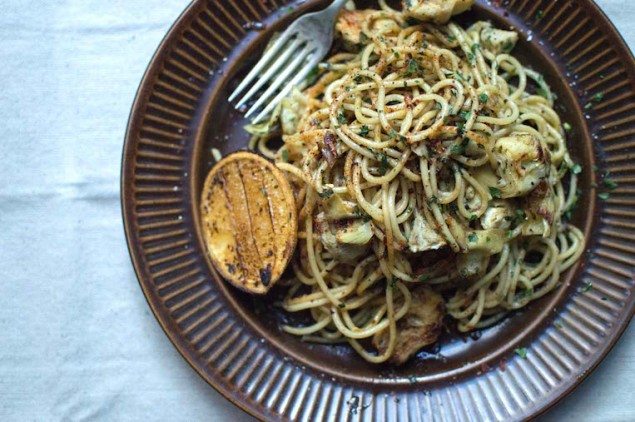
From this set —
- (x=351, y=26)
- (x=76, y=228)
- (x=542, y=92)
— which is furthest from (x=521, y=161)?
(x=76, y=228)

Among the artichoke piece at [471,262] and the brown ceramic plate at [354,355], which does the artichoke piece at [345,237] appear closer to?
the artichoke piece at [471,262]

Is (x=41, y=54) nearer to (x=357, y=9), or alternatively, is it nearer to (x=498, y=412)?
(x=357, y=9)

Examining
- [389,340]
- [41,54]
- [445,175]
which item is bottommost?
[41,54]

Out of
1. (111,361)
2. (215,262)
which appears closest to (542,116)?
(215,262)

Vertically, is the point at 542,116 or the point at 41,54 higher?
the point at 542,116

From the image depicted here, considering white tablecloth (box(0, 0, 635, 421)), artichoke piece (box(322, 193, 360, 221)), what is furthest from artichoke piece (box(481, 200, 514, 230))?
white tablecloth (box(0, 0, 635, 421))

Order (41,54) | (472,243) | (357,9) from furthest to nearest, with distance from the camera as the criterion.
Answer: (41,54) → (357,9) → (472,243)

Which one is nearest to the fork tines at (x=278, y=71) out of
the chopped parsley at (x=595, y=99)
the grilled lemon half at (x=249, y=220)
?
the grilled lemon half at (x=249, y=220)

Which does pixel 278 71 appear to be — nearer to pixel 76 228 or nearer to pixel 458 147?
pixel 458 147
